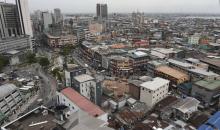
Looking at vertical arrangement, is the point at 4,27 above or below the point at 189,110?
above

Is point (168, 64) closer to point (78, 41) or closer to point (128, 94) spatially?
point (128, 94)

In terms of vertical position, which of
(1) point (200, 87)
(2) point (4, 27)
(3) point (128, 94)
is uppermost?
(2) point (4, 27)

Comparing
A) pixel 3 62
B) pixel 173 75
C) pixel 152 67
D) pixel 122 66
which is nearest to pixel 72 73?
pixel 122 66

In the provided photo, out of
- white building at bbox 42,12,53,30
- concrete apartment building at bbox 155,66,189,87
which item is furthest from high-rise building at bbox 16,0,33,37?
concrete apartment building at bbox 155,66,189,87

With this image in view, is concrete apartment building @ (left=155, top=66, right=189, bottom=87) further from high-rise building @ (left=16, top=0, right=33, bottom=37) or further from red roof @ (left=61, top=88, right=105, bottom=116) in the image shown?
high-rise building @ (left=16, top=0, right=33, bottom=37)

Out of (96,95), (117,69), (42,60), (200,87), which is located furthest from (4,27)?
(200,87)

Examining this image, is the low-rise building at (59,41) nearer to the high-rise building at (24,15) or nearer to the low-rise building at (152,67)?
the high-rise building at (24,15)
